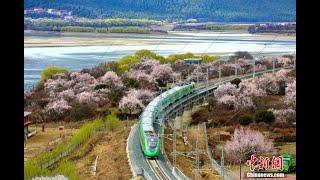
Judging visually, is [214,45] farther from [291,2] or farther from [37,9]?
[37,9]

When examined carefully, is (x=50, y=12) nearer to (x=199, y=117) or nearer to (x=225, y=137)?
(x=199, y=117)

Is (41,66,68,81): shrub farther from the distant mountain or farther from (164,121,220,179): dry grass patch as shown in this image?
(164,121,220,179): dry grass patch

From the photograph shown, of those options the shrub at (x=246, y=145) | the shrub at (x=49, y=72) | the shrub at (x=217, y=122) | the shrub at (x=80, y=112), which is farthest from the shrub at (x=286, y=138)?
the shrub at (x=49, y=72)

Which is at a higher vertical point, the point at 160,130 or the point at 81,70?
the point at 81,70

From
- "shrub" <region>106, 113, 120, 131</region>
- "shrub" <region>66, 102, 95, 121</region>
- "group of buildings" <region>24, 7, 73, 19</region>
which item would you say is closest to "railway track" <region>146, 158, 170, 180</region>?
"shrub" <region>106, 113, 120, 131</region>

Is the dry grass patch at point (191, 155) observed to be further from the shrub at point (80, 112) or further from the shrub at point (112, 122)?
the shrub at point (80, 112)
